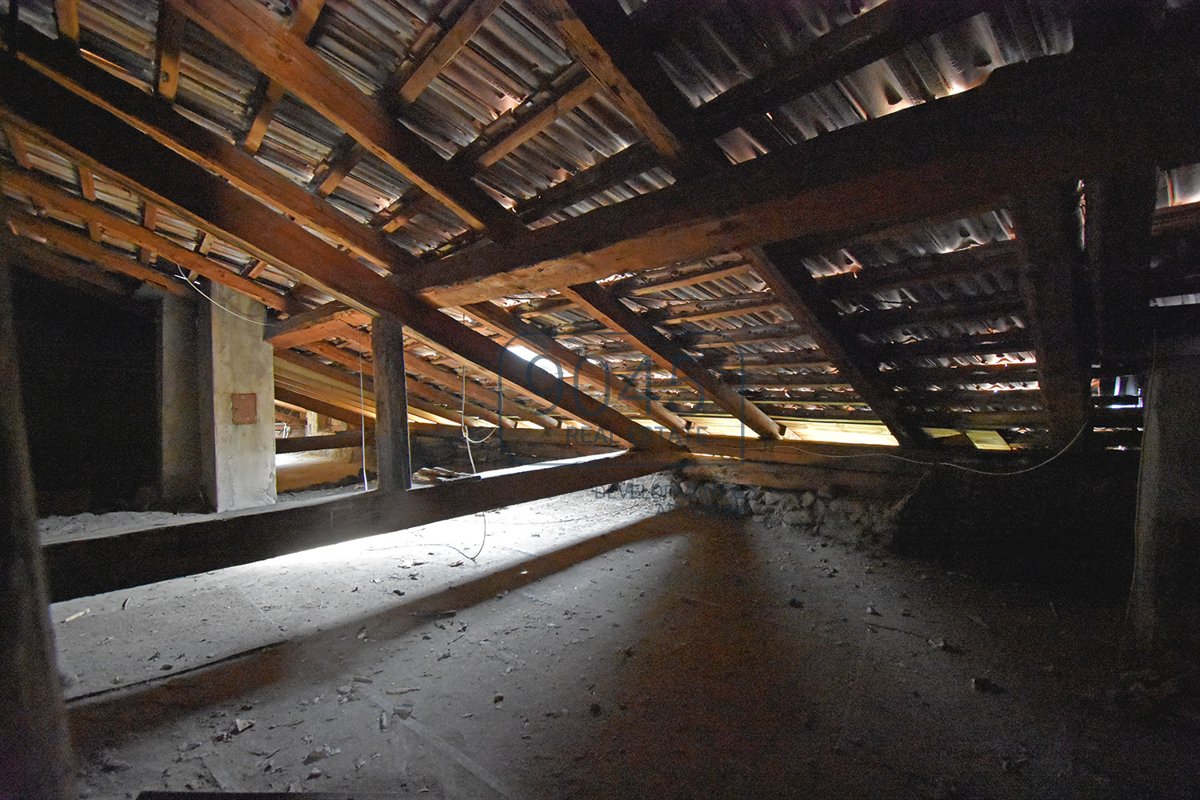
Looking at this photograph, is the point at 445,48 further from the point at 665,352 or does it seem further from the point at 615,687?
the point at 615,687

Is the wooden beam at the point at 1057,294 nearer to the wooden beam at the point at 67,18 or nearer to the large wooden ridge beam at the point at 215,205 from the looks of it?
the large wooden ridge beam at the point at 215,205

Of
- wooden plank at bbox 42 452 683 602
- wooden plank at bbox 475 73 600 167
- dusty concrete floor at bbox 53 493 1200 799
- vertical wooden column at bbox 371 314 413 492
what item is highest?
wooden plank at bbox 475 73 600 167

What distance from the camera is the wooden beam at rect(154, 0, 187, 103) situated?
1665 millimetres

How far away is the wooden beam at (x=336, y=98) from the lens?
1.51m

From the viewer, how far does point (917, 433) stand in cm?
368

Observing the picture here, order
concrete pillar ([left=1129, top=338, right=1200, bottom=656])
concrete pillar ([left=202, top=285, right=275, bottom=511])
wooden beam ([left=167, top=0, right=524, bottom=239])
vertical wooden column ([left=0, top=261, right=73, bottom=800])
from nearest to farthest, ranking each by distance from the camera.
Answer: vertical wooden column ([left=0, top=261, right=73, bottom=800])
wooden beam ([left=167, top=0, right=524, bottom=239])
concrete pillar ([left=1129, top=338, right=1200, bottom=656])
concrete pillar ([left=202, top=285, right=275, bottom=511])

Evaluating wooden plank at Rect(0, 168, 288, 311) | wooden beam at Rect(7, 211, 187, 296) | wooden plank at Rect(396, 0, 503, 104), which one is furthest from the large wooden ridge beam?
wooden beam at Rect(7, 211, 187, 296)

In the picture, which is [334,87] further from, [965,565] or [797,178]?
[965,565]

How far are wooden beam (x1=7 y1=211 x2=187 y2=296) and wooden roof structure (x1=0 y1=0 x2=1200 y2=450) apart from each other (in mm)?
517

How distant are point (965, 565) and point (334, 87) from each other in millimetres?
4421

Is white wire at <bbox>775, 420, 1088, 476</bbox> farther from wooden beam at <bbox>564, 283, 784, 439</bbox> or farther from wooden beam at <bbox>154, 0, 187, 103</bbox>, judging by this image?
wooden beam at <bbox>154, 0, 187, 103</bbox>

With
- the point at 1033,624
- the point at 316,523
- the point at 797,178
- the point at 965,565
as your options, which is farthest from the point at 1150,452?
the point at 316,523

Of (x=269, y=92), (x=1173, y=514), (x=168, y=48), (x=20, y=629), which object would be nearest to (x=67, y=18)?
(x=168, y=48)

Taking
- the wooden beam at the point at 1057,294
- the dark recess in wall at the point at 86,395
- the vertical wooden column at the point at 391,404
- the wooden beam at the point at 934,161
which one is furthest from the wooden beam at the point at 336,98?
the dark recess in wall at the point at 86,395
